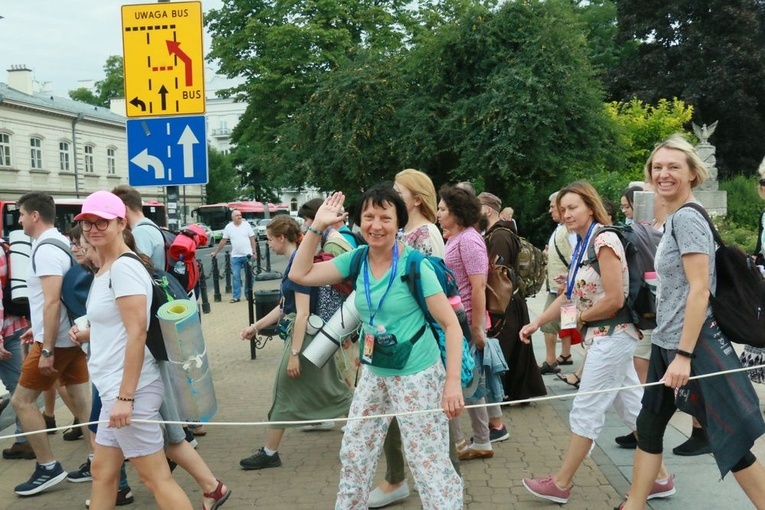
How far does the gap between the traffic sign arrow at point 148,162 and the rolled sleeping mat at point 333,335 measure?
11.2 feet

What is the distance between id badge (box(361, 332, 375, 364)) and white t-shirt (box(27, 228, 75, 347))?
2.32m

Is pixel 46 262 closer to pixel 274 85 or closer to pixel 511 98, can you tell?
pixel 511 98

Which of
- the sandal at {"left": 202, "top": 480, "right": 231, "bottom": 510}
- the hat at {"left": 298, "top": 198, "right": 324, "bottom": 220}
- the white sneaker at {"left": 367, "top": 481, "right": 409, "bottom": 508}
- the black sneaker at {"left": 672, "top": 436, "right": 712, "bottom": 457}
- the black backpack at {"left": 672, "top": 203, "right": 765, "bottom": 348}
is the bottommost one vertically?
the white sneaker at {"left": 367, "top": 481, "right": 409, "bottom": 508}

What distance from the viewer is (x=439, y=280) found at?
390 cm

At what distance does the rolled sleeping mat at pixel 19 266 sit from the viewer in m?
5.89

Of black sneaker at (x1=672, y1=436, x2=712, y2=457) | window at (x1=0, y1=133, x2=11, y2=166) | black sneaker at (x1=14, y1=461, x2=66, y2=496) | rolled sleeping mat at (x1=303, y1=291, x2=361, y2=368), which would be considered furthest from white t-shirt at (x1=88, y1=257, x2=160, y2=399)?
window at (x1=0, y1=133, x2=11, y2=166)

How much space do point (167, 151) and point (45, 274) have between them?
2856 mm

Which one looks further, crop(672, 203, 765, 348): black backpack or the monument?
the monument

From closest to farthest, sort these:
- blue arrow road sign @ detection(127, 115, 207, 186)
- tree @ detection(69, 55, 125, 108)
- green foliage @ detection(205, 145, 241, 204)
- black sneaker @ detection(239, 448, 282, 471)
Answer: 1. black sneaker @ detection(239, 448, 282, 471)
2. blue arrow road sign @ detection(127, 115, 207, 186)
3. tree @ detection(69, 55, 125, 108)
4. green foliage @ detection(205, 145, 241, 204)

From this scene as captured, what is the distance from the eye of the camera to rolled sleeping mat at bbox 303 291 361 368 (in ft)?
16.2

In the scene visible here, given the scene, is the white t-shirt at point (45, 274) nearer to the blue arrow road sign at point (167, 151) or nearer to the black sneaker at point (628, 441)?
the blue arrow road sign at point (167, 151)

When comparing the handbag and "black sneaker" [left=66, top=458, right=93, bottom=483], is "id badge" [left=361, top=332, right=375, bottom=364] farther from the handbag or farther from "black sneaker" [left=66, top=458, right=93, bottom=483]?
"black sneaker" [left=66, top=458, right=93, bottom=483]

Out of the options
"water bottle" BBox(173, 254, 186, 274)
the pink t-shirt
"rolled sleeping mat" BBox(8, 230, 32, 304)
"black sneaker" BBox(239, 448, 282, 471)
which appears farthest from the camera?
"water bottle" BBox(173, 254, 186, 274)

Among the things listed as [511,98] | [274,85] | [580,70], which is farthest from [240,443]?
[274,85]
